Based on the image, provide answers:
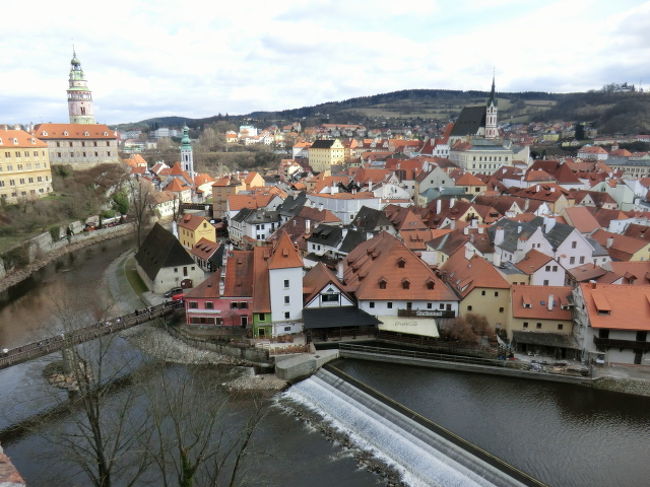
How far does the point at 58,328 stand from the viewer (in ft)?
112

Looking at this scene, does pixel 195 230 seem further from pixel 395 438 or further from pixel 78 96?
pixel 78 96

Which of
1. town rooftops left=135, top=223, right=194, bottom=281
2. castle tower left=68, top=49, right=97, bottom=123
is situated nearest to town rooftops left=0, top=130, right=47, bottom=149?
town rooftops left=135, top=223, right=194, bottom=281

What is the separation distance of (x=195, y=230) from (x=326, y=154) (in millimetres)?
71697

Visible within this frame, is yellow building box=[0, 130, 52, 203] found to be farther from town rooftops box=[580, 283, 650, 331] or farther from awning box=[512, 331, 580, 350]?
town rooftops box=[580, 283, 650, 331]

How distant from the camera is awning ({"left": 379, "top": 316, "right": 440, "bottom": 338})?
29.9m

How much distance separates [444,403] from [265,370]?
1052cm

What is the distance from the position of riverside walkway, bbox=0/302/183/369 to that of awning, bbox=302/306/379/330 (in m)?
10.9

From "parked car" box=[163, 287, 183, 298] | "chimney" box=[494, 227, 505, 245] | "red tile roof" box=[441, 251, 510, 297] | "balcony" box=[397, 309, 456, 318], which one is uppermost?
"chimney" box=[494, 227, 505, 245]

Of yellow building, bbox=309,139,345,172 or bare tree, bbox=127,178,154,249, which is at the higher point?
yellow building, bbox=309,139,345,172

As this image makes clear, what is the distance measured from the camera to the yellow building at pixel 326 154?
381 feet

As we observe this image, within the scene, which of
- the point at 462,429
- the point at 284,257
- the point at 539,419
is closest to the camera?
the point at 462,429

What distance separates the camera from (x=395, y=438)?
20984 mm

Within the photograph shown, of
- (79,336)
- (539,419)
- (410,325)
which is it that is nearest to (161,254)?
(79,336)

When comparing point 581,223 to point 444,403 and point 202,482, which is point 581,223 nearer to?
point 444,403
